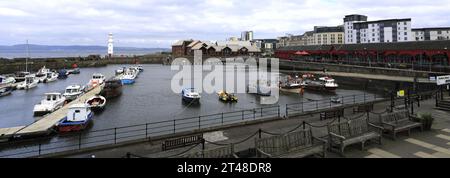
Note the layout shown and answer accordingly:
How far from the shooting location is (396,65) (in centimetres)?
5238

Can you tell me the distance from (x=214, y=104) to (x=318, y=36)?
141838mm

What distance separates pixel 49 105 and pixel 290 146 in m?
29.9

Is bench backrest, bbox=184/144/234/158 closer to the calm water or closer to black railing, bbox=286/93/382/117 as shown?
black railing, bbox=286/93/382/117

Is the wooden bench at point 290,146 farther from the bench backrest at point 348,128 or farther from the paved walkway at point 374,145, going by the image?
the bench backrest at point 348,128

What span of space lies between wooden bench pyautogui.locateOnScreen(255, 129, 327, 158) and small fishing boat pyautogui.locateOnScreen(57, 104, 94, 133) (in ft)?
65.5

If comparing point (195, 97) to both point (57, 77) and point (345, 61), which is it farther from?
point (57, 77)

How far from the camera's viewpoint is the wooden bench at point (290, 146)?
895cm

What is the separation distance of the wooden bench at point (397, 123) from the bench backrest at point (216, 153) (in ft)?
20.6

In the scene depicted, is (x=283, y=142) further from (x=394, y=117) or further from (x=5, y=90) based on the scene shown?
(x=5, y=90)

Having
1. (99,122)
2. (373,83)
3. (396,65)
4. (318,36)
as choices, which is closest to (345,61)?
(396,65)

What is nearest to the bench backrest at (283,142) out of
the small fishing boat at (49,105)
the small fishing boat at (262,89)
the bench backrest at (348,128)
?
the bench backrest at (348,128)

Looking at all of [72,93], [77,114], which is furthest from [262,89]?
[77,114]

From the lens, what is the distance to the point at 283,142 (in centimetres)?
927
